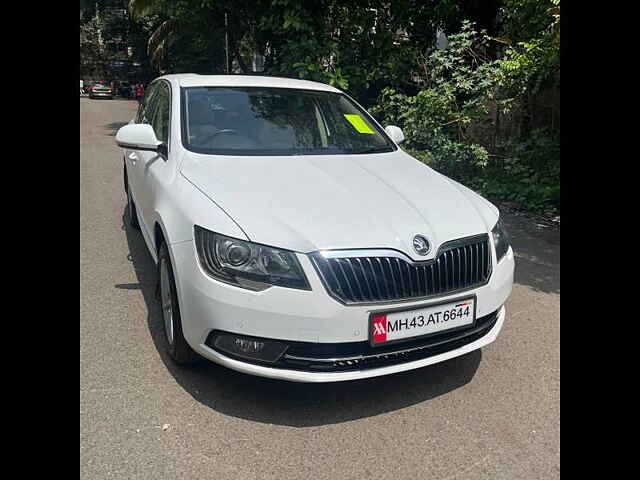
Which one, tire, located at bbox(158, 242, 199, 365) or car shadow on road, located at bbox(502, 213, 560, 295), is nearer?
tire, located at bbox(158, 242, 199, 365)

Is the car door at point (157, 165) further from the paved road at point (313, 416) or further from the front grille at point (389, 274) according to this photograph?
the front grille at point (389, 274)

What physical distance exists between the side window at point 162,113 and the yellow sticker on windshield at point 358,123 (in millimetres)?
1359

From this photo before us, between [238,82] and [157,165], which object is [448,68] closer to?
[238,82]

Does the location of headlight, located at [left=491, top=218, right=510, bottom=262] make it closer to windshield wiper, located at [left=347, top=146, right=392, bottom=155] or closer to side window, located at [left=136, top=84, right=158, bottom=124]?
windshield wiper, located at [left=347, top=146, right=392, bottom=155]

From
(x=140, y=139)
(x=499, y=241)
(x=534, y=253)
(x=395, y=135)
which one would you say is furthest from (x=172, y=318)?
(x=534, y=253)

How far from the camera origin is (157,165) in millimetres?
3746

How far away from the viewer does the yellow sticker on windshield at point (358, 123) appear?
4.29m

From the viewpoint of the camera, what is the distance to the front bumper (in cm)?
244

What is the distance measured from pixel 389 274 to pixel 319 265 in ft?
1.08

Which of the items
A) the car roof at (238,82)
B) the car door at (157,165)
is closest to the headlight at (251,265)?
the car door at (157,165)

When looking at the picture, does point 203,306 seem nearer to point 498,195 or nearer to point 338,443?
point 338,443

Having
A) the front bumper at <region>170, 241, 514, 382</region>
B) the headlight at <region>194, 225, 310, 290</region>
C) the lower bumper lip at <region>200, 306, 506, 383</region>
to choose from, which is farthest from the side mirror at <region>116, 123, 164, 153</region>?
the lower bumper lip at <region>200, 306, 506, 383</region>

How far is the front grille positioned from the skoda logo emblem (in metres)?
0.06

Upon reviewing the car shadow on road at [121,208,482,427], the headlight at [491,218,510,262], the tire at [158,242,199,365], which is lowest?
the car shadow on road at [121,208,482,427]
